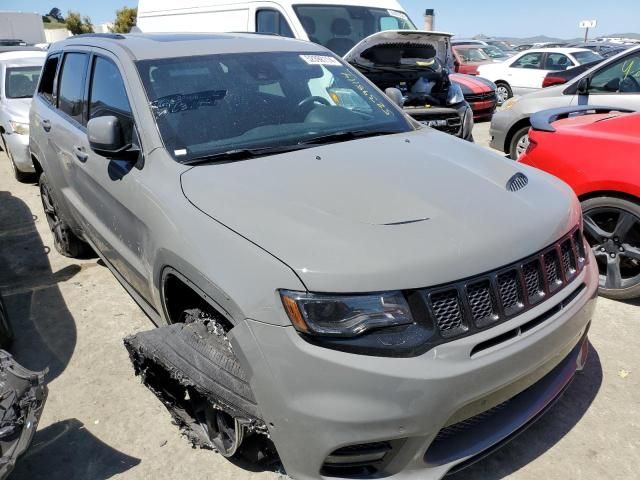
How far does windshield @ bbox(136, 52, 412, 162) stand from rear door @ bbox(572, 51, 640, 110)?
3.91 metres

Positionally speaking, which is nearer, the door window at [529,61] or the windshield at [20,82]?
the windshield at [20,82]

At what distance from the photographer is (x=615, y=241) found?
3.62 meters

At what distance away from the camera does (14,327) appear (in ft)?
12.4

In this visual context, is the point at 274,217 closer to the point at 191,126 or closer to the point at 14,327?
the point at 191,126

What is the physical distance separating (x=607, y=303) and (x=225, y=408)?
2.94m

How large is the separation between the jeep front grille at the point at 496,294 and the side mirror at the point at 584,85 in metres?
4.83

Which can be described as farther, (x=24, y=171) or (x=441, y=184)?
(x=24, y=171)

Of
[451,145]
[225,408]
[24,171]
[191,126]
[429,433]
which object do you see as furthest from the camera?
[24,171]

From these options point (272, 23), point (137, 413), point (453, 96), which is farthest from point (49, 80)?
point (453, 96)

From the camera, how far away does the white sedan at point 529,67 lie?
13.5 m

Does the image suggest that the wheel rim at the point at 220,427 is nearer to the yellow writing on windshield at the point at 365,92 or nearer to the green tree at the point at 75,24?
the yellow writing on windshield at the point at 365,92

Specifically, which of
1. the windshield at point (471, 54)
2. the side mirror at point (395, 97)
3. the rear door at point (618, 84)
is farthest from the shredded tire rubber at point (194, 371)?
the windshield at point (471, 54)

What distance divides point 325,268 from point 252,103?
1497 millimetres

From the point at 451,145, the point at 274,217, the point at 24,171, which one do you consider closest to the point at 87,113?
the point at 274,217
